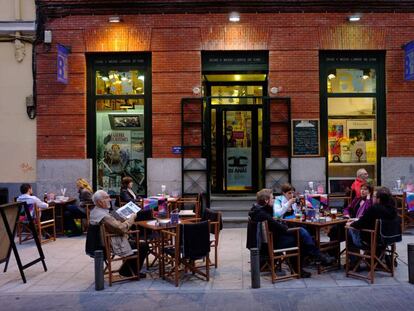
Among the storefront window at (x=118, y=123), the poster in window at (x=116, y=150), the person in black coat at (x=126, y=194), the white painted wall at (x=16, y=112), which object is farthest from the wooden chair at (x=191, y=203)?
the white painted wall at (x=16, y=112)

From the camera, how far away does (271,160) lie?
45.0 ft

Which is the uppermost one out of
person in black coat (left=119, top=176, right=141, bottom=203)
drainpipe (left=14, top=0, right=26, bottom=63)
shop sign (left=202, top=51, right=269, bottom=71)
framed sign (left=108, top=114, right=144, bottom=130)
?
drainpipe (left=14, top=0, right=26, bottom=63)

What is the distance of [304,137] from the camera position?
1372 cm

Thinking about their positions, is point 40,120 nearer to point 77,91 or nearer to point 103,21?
point 77,91

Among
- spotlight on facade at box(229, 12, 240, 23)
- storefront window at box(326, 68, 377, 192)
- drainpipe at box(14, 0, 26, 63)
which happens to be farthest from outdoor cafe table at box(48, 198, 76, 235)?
storefront window at box(326, 68, 377, 192)

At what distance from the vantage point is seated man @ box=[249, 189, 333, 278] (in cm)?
810

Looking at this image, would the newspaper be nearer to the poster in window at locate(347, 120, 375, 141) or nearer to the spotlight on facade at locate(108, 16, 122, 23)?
the spotlight on facade at locate(108, 16, 122, 23)

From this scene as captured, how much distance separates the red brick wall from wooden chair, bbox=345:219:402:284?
5872 mm

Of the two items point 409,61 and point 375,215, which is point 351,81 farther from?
point 375,215

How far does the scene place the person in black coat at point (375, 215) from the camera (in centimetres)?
797

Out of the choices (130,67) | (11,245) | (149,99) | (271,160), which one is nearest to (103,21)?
(130,67)

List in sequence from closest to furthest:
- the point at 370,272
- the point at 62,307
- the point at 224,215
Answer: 1. the point at 62,307
2. the point at 370,272
3. the point at 224,215

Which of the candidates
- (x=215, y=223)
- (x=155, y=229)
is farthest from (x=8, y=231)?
(x=215, y=223)

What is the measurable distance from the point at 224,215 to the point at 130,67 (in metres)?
4.74
